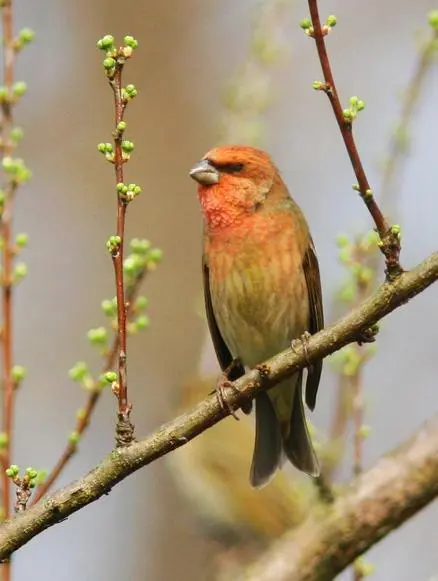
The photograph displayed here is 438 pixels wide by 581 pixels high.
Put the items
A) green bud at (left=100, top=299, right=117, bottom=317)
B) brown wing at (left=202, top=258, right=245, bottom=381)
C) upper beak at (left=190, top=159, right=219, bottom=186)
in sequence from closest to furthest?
green bud at (left=100, top=299, right=117, bottom=317) < upper beak at (left=190, top=159, right=219, bottom=186) < brown wing at (left=202, top=258, right=245, bottom=381)

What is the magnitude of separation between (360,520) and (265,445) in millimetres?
1559

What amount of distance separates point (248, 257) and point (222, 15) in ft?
19.0

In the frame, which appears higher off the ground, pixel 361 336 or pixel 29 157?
pixel 29 157

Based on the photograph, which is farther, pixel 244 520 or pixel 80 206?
pixel 80 206

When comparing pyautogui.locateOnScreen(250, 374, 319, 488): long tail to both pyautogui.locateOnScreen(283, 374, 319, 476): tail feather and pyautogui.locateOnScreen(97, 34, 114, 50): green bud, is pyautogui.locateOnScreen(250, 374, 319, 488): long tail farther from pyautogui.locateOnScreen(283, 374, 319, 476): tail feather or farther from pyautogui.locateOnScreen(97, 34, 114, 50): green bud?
pyautogui.locateOnScreen(97, 34, 114, 50): green bud

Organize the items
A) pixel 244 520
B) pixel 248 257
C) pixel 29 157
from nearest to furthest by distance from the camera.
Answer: pixel 248 257
pixel 244 520
pixel 29 157

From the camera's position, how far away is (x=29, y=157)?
397 inches

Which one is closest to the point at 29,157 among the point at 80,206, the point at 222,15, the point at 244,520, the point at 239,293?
the point at 80,206

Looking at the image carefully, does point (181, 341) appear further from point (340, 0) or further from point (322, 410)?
point (340, 0)

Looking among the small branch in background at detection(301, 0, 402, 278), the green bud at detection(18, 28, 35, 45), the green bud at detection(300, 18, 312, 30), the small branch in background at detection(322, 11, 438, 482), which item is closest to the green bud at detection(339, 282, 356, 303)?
the small branch in background at detection(322, 11, 438, 482)

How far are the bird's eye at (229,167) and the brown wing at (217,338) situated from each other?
48 centimetres

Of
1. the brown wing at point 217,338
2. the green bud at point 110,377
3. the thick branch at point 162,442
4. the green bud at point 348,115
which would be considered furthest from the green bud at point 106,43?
the brown wing at point 217,338

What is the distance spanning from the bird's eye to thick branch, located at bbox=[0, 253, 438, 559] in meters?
1.72

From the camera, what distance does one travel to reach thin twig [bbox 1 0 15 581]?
11.3 ft
